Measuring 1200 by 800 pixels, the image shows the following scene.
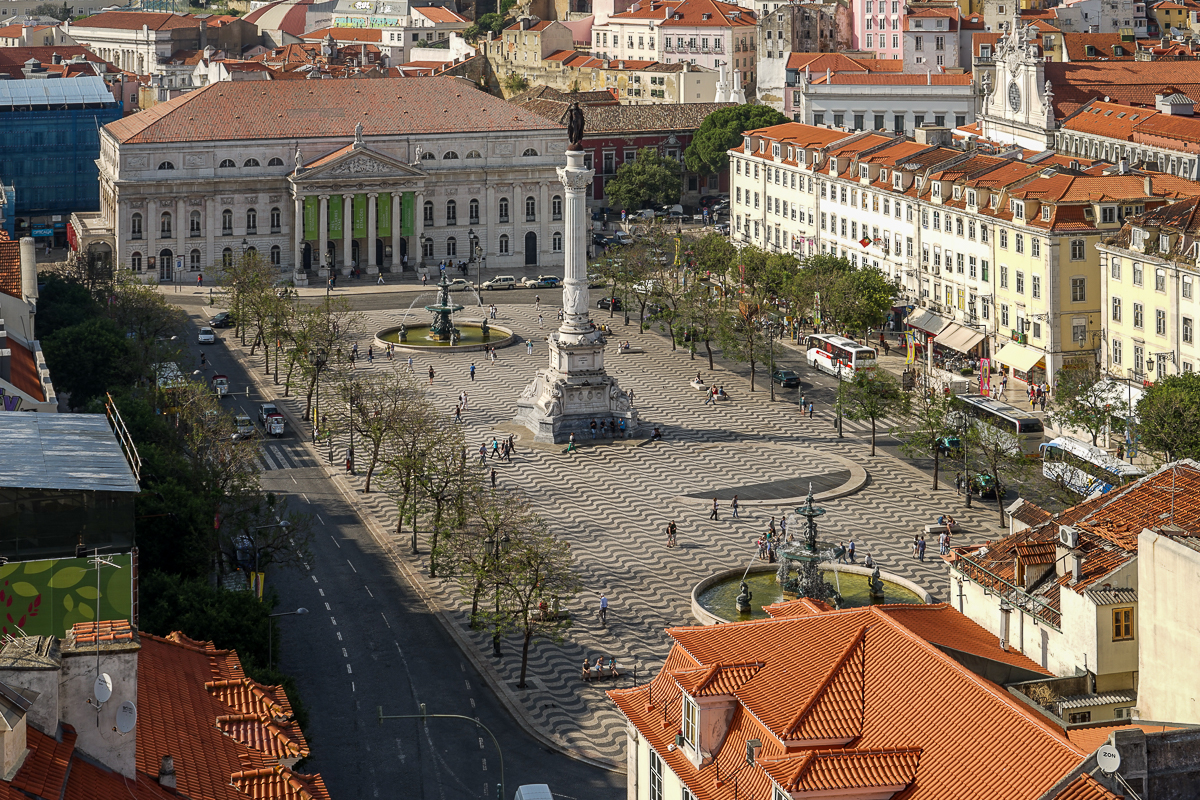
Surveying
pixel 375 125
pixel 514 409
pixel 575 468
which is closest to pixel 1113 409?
pixel 575 468

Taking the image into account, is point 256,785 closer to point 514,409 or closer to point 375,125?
point 514,409

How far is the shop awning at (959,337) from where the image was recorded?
439 feet

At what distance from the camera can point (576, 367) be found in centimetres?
11838

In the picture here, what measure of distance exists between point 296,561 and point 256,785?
1855 inches

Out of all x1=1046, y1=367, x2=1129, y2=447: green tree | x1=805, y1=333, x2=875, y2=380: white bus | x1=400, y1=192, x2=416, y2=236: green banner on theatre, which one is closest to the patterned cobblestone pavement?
x1=805, y1=333, x2=875, y2=380: white bus

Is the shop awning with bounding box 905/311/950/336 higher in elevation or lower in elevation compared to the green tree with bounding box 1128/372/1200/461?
higher

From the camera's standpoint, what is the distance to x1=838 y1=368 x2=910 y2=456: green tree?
11156 cm

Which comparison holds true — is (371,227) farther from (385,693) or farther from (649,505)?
(385,693)

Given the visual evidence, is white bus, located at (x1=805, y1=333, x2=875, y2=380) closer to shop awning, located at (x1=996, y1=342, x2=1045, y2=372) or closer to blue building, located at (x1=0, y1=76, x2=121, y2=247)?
shop awning, located at (x1=996, y1=342, x2=1045, y2=372)

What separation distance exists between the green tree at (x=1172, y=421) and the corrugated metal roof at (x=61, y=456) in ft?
194

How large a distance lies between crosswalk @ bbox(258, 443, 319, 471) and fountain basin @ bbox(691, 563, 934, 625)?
34057mm

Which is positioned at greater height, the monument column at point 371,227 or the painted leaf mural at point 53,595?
the monument column at point 371,227

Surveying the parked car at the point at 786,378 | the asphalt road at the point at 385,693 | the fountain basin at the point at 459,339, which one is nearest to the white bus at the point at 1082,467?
the parked car at the point at 786,378

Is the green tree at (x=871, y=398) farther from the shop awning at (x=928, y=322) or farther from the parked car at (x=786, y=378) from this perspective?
the shop awning at (x=928, y=322)
